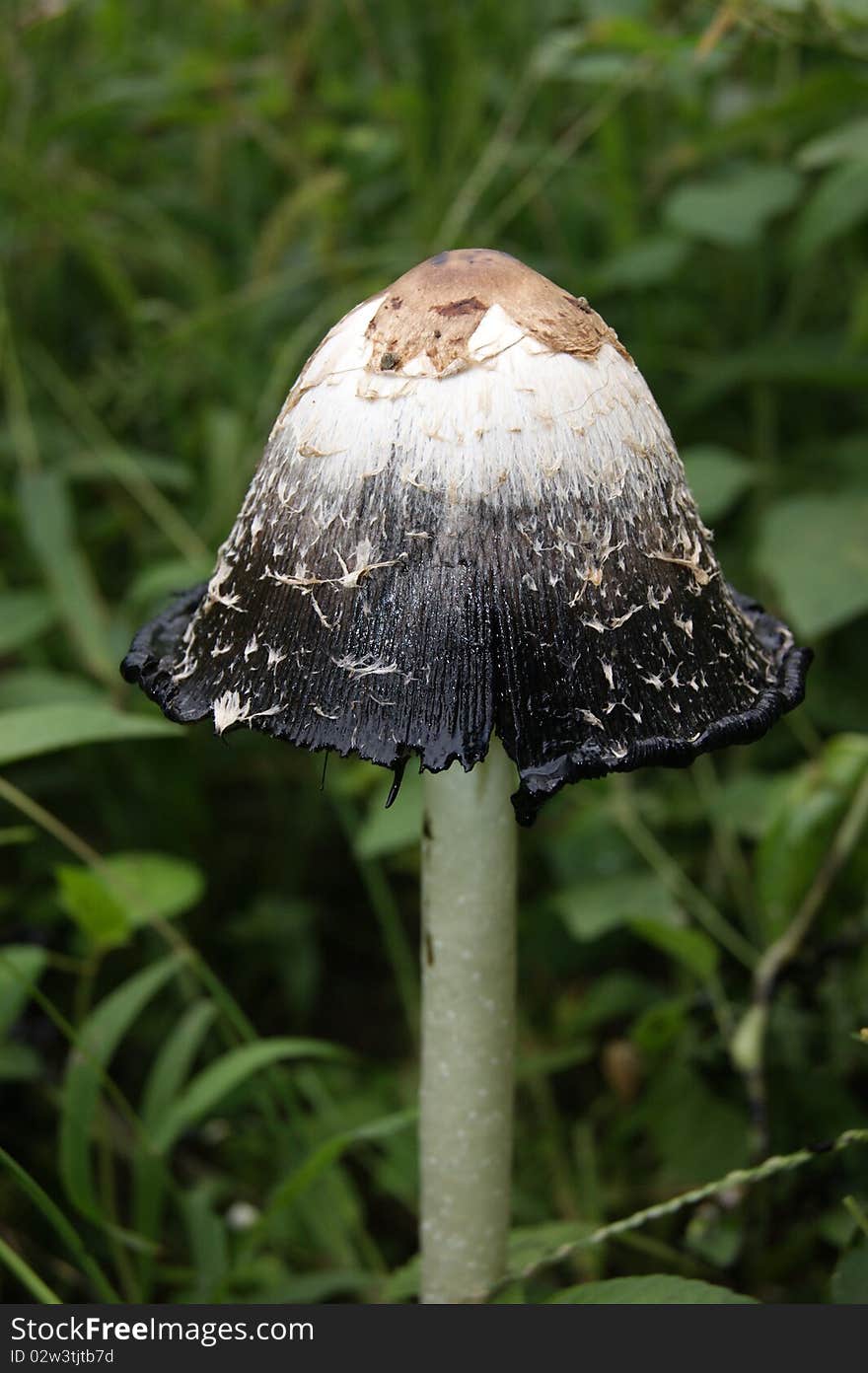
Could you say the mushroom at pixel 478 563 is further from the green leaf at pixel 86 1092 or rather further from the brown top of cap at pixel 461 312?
the green leaf at pixel 86 1092

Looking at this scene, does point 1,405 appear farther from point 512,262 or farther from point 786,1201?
point 786,1201

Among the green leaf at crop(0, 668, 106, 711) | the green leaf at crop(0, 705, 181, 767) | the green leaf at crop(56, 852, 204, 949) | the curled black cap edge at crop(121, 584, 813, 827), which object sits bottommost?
the green leaf at crop(56, 852, 204, 949)

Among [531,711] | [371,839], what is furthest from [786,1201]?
[531,711]

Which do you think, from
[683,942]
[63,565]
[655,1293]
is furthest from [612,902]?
[63,565]

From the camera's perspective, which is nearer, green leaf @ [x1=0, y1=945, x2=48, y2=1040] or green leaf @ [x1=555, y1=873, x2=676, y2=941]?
green leaf @ [x1=0, y1=945, x2=48, y2=1040]

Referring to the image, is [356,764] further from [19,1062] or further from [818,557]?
[818,557]

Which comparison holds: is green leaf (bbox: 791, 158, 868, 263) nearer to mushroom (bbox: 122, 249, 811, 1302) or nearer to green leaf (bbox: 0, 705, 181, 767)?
mushroom (bbox: 122, 249, 811, 1302)

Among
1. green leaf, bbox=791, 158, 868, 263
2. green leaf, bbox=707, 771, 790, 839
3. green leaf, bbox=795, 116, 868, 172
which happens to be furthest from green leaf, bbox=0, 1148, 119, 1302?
green leaf, bbox=791, 158, 868, 263

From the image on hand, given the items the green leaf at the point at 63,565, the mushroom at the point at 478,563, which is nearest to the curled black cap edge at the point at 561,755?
the mushroom at the point at 478,563
